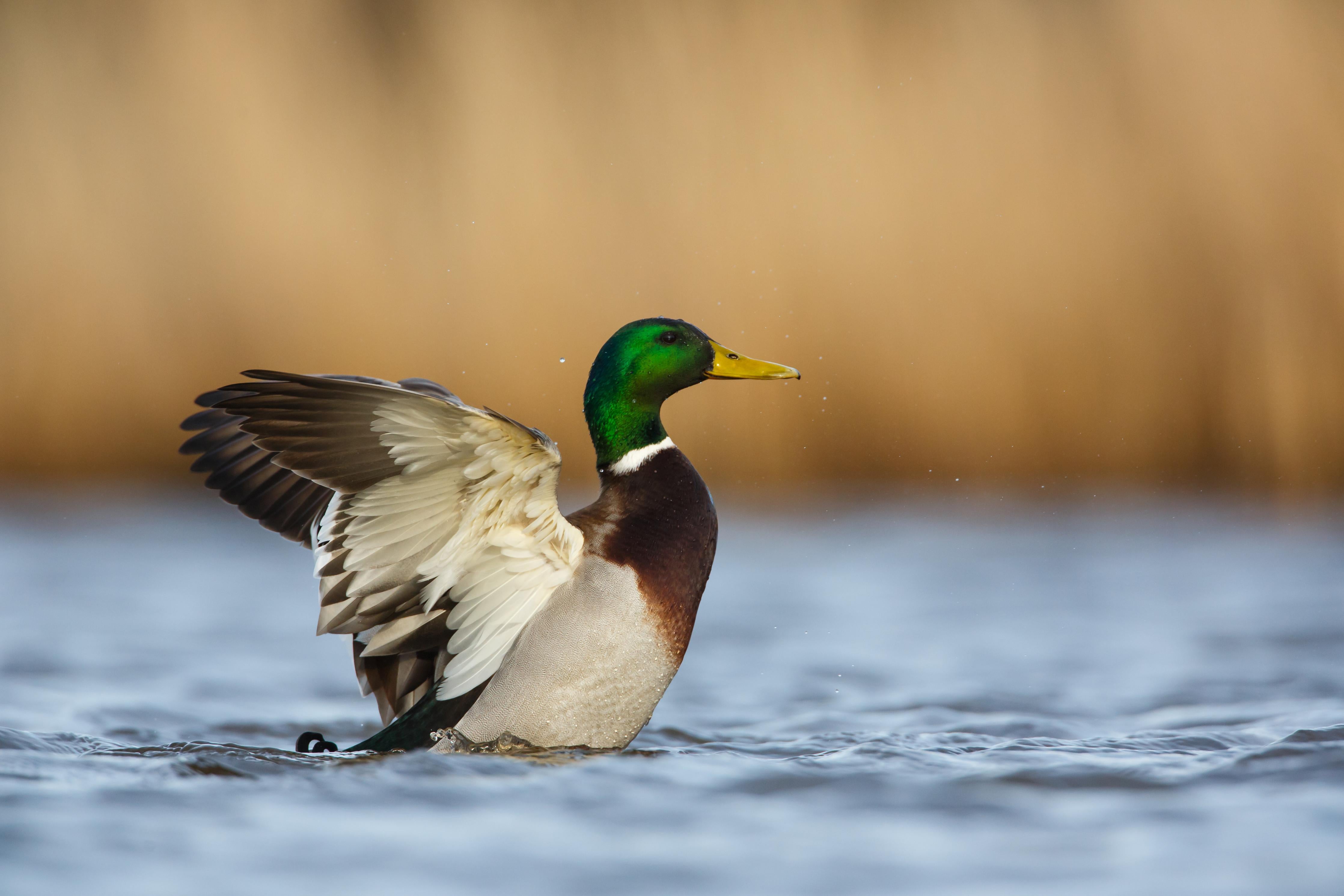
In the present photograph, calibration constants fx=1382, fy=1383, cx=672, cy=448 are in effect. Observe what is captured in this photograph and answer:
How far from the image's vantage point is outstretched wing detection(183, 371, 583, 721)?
332cm

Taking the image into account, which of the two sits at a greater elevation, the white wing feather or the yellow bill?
the yellow bill

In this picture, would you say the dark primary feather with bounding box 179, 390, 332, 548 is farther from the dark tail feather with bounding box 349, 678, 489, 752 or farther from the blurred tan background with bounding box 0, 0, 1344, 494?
the blurred tan background with bounding box 0, 0, 1344, 494

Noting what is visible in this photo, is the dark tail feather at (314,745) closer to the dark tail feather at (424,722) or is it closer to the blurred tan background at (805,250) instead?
the dark tail feather at (424,722)

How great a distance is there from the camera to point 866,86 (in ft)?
31.3

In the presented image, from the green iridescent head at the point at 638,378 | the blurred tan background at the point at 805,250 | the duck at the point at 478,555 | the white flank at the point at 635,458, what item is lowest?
the duck at the point at 478,555

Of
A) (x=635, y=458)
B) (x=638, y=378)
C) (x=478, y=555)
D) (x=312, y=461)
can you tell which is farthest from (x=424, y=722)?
(x=638, y=378)

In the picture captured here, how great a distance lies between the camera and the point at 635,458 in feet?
13.1

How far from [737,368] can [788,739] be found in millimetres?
1162

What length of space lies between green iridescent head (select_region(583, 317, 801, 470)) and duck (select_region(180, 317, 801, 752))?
0.04 feet

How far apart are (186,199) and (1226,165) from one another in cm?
699

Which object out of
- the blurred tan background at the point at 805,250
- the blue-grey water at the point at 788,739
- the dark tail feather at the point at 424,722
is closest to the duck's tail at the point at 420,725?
the dark tail feather at the point at 424,722

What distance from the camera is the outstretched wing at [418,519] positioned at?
3.32 m

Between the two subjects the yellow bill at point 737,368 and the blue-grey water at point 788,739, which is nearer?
the blue-grey water at point 788,739

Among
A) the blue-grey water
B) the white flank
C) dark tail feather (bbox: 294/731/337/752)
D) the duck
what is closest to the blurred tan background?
the blue-grey water
